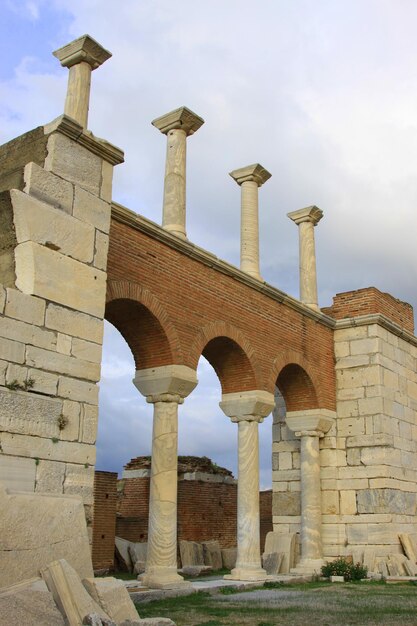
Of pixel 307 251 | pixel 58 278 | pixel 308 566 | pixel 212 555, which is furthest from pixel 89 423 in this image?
pixel 212 555

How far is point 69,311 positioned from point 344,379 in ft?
29.6

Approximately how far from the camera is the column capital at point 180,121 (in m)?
12.1

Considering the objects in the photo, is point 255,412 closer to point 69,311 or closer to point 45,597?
point 69,311

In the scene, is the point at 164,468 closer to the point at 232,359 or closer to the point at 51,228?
the point at 232,359

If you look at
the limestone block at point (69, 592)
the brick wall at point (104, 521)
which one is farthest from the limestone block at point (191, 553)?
the limestone block at point (69, 592)

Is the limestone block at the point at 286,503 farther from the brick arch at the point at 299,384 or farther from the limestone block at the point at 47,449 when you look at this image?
the limestone block at the point at 47,449

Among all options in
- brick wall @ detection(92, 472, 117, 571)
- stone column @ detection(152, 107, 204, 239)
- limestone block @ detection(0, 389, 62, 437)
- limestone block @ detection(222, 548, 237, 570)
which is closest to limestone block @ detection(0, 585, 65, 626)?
limestone block @ detection(0, 389, 62, 437)

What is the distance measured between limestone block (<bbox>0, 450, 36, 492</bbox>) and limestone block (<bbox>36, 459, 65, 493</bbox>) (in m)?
0.07

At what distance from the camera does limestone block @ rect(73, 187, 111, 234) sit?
26.0 ft

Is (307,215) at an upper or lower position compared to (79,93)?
upper

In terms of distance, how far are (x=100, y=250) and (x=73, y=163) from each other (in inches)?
41.1

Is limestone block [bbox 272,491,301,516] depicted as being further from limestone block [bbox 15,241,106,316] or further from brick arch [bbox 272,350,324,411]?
limestone block [bbox 15,241,106,316]

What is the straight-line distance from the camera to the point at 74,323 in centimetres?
751

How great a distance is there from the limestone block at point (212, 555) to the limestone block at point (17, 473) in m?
10.2
